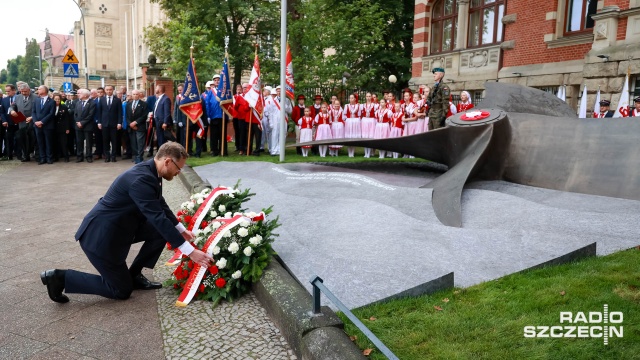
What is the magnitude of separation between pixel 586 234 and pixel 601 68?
361 inches

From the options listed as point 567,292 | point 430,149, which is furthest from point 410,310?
point 430,149

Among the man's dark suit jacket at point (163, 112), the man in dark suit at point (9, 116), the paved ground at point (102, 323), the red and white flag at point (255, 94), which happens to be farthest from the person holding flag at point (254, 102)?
the paved ground at point (102, 323)

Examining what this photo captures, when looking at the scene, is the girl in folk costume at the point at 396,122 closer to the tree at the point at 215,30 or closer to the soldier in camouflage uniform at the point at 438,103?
the soldier in camouflage uniform at the point at 438,103

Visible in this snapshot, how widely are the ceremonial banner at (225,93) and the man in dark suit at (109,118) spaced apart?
2647 mm

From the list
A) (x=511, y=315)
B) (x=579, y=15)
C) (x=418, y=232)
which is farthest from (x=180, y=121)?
(x=579, y=15)

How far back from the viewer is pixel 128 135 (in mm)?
14086

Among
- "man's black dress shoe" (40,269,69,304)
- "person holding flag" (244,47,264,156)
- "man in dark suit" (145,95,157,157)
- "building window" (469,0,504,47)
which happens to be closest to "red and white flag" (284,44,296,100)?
"person holding flag" (244,47,264,156)

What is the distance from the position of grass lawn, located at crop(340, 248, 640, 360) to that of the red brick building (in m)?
9.91

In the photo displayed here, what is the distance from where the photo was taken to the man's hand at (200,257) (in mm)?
4062

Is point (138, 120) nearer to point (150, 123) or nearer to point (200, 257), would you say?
point (150, 123)

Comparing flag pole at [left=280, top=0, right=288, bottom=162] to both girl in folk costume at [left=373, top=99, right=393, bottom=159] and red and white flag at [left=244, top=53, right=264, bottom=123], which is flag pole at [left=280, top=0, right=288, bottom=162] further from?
girl in folk costume at [left=373, top=99, right=393, bottom=159]

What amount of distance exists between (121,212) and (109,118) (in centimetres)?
997

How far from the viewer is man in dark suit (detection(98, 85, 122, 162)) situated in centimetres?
1313

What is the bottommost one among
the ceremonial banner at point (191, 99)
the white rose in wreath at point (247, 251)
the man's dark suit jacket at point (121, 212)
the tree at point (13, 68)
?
the white rose in wreath at point (247, 251)
